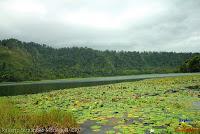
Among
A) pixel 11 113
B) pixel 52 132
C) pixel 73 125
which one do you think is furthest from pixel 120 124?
pixel 11 113

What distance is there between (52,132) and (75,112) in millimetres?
4967

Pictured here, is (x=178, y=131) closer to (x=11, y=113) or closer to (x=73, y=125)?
(x=73, y=125)

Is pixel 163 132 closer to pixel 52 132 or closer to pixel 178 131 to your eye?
pixel 178 131

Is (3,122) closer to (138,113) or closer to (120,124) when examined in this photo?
(120,124)

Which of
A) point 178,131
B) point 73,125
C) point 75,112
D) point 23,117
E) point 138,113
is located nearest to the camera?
point 178,131

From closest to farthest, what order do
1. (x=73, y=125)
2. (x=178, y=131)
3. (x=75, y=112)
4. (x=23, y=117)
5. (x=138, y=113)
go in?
(x=178, y=131), (x=73, y=125), (x=23, y=117), (x=138, y=113), (x=75, y=112)

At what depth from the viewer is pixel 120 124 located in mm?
12641

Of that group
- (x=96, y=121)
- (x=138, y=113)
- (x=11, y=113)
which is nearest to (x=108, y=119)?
(x=96, y=121)

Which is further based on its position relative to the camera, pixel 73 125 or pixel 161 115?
pixel 161 115

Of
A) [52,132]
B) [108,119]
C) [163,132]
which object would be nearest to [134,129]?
[163,132]

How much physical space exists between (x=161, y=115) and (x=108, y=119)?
2867mm

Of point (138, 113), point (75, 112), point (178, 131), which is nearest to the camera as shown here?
point (178, 131)

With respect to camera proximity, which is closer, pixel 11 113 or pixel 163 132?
pixel 163 132

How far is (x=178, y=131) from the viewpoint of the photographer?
10.8 meters
